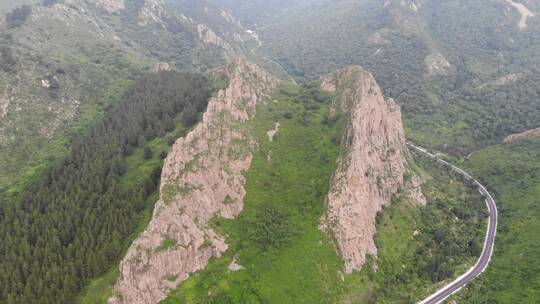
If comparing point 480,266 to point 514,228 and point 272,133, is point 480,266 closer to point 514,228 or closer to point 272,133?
point 514,228

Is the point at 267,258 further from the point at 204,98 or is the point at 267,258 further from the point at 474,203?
the point at 474,203

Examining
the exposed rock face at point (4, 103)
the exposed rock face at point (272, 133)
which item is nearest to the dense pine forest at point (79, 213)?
the exposed rock face at point (272, 133)

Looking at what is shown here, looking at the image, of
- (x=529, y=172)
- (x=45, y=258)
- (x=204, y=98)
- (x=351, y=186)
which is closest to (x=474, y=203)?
(x=529, y=172)

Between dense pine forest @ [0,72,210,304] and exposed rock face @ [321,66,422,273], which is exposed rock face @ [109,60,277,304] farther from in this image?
exposed rock face @ [321,66,422,273]

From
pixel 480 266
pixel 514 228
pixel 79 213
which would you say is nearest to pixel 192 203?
pixel 79 213

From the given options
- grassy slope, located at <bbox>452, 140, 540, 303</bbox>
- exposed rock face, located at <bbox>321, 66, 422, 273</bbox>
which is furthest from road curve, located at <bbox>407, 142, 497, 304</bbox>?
exposed rock face, located at <bbox>321, 66, 422, 273</bbox>
